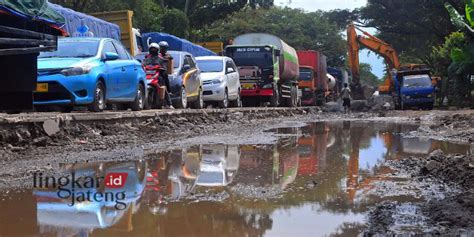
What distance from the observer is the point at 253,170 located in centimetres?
607

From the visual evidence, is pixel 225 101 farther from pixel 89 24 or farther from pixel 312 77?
pixel 312 77

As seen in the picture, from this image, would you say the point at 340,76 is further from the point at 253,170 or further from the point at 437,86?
the point at 253,170

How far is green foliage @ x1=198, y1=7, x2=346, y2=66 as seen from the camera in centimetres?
5362

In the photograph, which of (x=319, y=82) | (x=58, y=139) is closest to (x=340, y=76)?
(x=319, y=82)

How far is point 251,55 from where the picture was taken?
21266 mm

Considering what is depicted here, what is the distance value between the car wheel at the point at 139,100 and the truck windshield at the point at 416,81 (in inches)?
728

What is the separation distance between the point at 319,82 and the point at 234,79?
18.2 m

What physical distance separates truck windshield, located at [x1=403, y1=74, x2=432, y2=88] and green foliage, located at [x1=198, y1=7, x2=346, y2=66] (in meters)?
26.8

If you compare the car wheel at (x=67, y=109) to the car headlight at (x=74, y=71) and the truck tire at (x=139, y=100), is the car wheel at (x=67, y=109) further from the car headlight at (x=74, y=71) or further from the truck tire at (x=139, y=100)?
the truck tire at (x=139, y=100)

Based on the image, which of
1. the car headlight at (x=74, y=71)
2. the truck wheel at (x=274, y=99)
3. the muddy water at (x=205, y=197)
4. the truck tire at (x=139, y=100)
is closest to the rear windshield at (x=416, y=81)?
the truck wheel at (x=274, y=99)

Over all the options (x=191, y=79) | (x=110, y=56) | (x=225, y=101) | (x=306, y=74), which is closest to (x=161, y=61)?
(x=191, y=79)

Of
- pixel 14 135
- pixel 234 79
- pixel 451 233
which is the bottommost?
pixel 451 233

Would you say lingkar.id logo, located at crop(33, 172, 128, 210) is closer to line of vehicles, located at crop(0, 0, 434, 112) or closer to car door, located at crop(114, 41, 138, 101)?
line of vehicles, located at crop(0, 0, 434, 112)

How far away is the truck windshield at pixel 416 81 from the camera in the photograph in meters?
26.3
